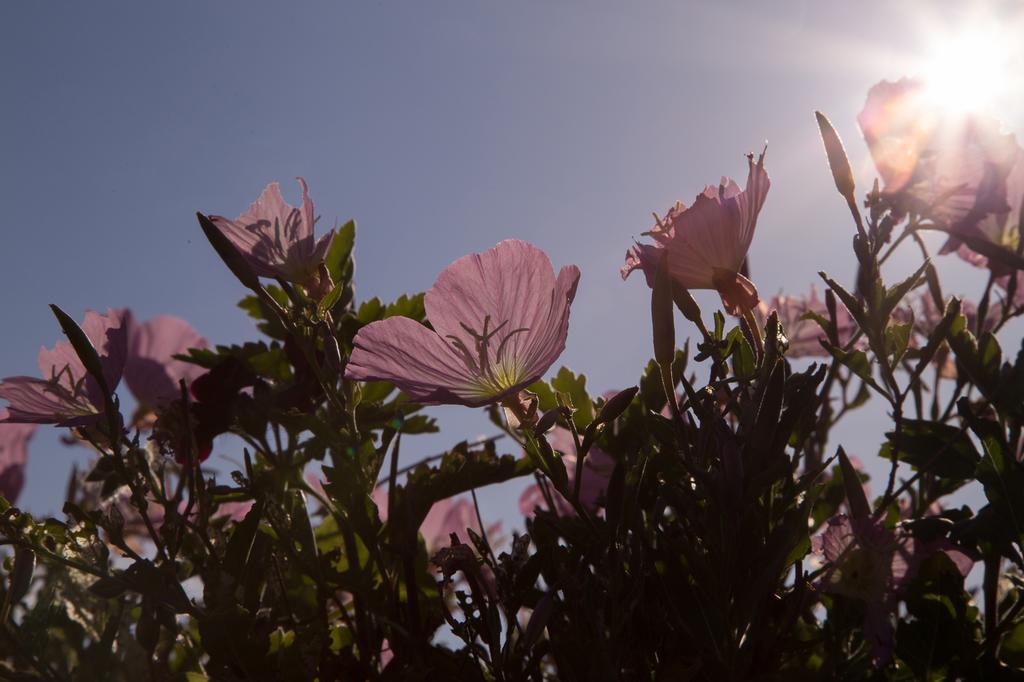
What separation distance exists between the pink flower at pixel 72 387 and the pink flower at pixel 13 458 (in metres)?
0.25

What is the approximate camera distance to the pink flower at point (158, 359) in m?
1.29

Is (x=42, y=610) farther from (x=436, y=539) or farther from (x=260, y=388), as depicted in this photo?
(x=436, y=539)

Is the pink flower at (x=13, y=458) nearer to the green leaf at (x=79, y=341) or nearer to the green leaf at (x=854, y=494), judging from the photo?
the green leaf at (x=79, y=341)

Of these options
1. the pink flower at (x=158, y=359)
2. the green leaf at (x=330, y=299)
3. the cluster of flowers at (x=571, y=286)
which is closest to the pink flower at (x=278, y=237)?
the cluster of flowers at (x=571, y=286)

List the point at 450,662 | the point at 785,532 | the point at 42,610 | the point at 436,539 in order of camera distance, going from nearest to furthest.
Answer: the point at 785,532 → the point at 450,662 → the point at 42,610 → the point at 436,539

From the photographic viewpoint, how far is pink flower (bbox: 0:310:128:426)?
97cm

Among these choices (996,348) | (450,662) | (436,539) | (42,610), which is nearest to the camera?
(450,662)

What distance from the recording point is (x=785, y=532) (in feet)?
2.40

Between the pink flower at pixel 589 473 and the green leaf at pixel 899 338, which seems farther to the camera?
the pink flower at pixel 589 473

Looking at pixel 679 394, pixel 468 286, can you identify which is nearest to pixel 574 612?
pixel 468 286

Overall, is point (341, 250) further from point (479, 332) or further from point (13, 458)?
point (13, 458)

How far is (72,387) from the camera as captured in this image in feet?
3.37

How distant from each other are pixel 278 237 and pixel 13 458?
1.89ft

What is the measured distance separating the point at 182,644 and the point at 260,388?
0.94 feet
